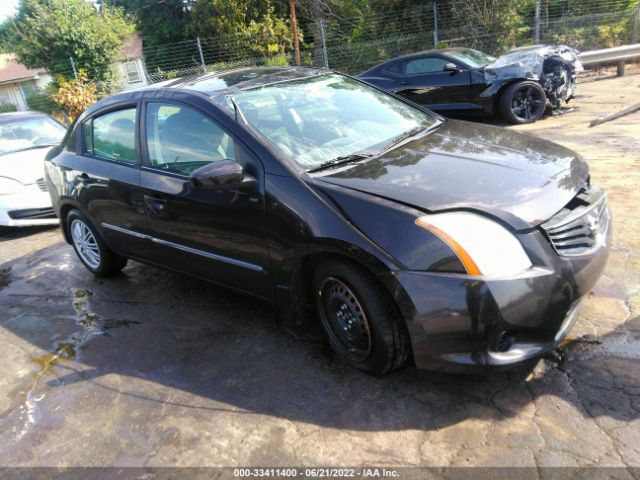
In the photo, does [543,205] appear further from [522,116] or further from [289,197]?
[522,116]

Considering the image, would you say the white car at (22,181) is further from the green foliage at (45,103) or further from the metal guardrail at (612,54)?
the metal guardrail at (612,54)

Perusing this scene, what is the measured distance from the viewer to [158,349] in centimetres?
351

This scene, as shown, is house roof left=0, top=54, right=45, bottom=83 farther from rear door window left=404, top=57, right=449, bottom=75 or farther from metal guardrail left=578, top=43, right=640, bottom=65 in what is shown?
metal guardrail left=578, top=43, right=640, bottom=65

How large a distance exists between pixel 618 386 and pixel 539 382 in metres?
0.35

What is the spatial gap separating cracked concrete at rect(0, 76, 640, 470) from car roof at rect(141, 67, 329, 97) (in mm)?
1572

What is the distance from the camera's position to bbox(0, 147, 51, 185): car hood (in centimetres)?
658

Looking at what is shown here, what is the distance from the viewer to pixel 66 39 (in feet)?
68.8

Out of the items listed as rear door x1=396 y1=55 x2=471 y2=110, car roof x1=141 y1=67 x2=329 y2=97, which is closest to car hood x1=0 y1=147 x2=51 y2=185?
car roof x1=141 y1=67 x2=329 y2=97

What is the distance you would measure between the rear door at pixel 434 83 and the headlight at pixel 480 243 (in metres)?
7.15

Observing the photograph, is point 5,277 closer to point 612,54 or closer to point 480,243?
point 480,243

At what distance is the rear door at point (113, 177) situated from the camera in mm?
3865

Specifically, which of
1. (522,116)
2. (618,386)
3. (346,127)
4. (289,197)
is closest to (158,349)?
(289,197)

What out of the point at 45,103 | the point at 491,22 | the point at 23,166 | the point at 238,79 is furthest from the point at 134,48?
the point at 238,79

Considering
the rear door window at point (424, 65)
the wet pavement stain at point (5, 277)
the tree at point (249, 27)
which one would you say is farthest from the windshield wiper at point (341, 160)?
the tree at point (249, 27)
